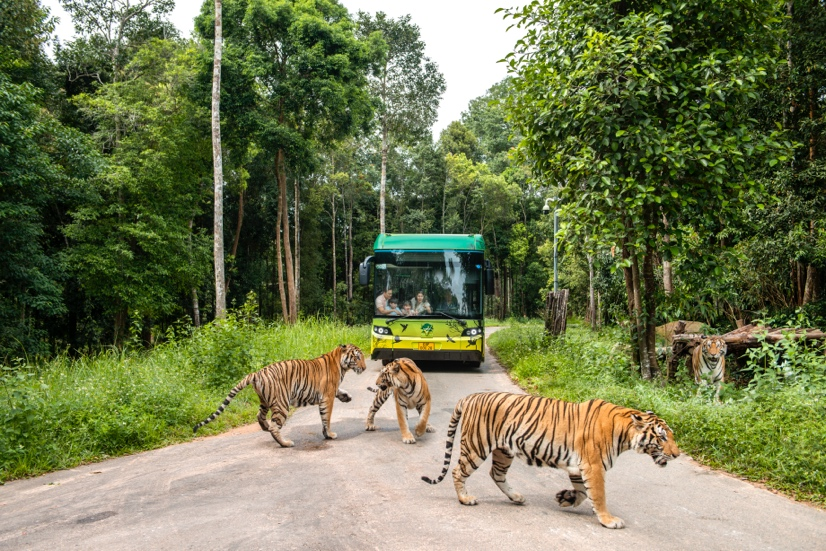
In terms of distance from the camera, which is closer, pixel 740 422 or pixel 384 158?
pixel 740 422

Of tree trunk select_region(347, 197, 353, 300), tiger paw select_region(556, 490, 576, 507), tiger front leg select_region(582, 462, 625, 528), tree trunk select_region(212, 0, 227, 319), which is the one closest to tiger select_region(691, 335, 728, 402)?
tiger paw select_region(556, 490, 576, 507)

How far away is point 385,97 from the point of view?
3294cm

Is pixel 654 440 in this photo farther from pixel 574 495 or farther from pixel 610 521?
pixel 574 495

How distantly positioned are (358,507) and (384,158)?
28059mm

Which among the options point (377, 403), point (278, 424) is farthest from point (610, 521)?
point (278, 424)

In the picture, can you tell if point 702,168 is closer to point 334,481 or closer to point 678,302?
point 678,302

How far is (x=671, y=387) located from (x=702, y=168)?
320cm

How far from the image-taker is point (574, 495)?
472cm

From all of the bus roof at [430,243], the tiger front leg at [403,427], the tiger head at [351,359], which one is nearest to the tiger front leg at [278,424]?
the tiger head at [351,359]

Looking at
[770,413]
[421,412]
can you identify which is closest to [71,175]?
[421,412]

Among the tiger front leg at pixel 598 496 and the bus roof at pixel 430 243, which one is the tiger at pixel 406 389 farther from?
the bus roof at pixel 430 243

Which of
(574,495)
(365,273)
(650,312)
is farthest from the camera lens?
(365,273)

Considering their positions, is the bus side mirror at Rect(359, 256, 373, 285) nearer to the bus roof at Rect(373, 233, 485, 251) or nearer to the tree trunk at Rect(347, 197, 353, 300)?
the bus roof at Rect(373, 233, 485, 251)

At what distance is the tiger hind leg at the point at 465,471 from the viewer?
477 cm
